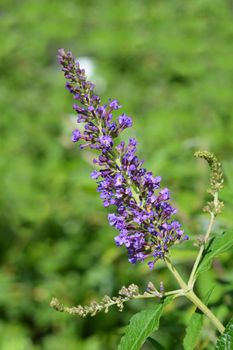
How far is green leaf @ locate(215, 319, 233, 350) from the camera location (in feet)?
5.16

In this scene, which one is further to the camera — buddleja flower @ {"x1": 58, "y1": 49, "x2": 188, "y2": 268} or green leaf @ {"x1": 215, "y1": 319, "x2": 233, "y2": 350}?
buddleja flower @ {"x1": 58, "y1": 49, "x2": 188, "y2": 268}

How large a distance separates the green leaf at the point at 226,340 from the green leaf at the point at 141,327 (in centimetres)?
17

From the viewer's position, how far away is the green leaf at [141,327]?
164 cm

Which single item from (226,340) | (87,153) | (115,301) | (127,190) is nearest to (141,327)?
(115,301)

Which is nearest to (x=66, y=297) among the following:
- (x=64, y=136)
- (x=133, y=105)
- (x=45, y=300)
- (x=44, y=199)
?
(x=45, y=300)

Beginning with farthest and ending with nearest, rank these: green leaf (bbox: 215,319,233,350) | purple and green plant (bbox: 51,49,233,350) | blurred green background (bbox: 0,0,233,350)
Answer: blurred green background (bbox: 0,0,233,350), purple and green plant (bbox: 51,49,233,350), green leaf (bbox: 215,319,233,350)

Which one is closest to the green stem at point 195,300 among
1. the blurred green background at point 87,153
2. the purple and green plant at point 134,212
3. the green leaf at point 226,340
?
the purple and green plant at point 134,212

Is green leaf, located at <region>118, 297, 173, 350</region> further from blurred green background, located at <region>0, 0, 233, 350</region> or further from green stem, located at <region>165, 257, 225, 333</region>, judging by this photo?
blurred green background, located at <region>0, 0, 233, 350</region>

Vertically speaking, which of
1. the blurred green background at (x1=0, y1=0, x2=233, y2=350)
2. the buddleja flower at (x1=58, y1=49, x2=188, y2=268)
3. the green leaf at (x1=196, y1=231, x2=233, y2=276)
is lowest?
the green leaf at (x1=196, y1=231, x2=233, y2=276)

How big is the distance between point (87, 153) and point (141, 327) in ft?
9.57

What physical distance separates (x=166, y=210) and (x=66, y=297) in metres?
2.63

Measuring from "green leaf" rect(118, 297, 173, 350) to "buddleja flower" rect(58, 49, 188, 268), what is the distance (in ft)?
0.44

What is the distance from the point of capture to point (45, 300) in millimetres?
4184

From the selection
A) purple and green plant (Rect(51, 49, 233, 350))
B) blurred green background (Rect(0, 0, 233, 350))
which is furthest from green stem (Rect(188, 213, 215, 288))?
blurred green background (Rect(0, 0, 233, 350))
